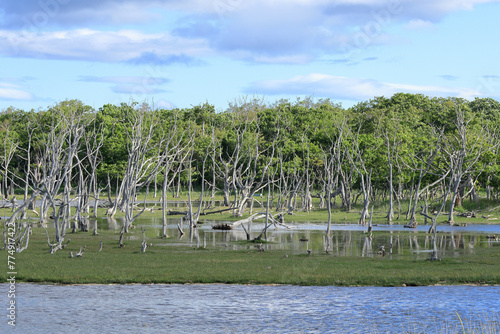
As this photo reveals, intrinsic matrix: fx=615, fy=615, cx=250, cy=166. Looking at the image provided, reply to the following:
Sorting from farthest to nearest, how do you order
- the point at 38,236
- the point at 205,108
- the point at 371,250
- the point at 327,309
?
the point at 205,108, the point at 38,236, the point at 371,250, the point at 327,309

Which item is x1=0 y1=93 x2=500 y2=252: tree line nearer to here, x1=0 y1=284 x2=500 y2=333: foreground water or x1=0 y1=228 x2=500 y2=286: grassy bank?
x1=0 y1=228 x2=500 y2=286: grassy bank

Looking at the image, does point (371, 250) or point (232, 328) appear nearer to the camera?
point (232, 328)

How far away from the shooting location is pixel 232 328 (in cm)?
2188

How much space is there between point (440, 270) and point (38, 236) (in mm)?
34584

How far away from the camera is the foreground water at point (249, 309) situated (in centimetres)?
2198

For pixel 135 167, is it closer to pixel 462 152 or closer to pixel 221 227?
pixel 221 227

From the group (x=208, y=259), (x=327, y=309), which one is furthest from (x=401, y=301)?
(x=208, y=259)

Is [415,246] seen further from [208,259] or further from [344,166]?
[344,166]

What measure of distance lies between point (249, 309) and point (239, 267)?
32.2ft

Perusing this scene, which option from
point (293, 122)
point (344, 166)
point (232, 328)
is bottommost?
point (232, 328)

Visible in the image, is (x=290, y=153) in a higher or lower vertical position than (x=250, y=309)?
higher

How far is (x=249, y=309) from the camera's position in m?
24.9

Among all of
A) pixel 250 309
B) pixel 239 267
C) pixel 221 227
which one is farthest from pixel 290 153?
pixel 250 309

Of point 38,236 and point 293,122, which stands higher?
point 293,122
